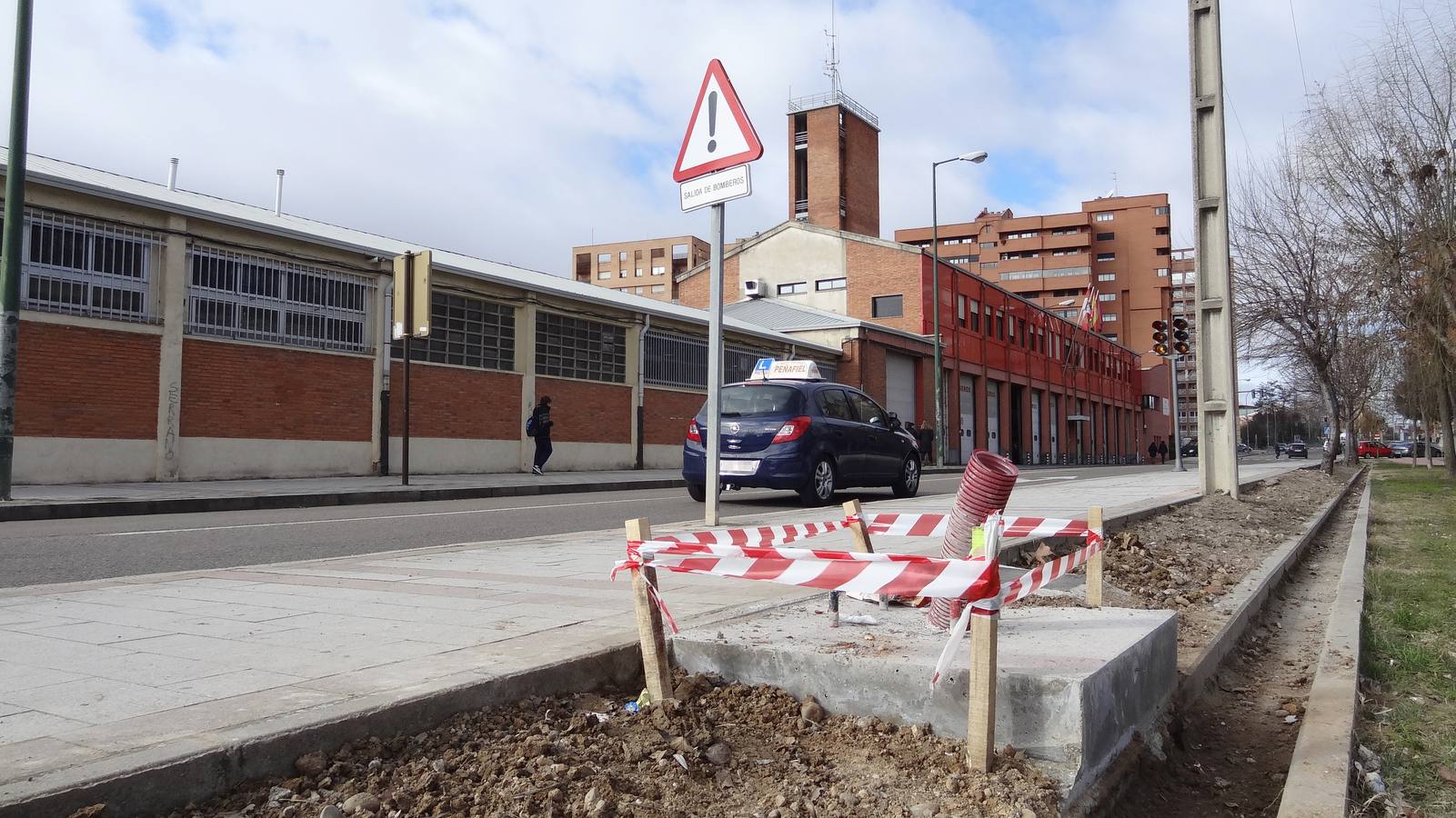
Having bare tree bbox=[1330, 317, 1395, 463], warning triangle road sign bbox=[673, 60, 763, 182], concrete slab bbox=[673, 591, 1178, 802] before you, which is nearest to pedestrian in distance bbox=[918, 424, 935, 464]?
bare tree bbox=[1330, 317, 1395, 463]

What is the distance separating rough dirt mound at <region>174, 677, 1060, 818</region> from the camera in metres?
2.54

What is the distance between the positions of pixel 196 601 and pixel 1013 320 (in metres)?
48.3

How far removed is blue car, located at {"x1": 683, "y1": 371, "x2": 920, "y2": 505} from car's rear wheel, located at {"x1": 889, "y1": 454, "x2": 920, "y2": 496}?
909mm

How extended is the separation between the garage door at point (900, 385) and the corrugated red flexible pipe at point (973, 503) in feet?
110

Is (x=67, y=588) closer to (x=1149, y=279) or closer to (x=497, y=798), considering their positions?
(x=497, y=798)

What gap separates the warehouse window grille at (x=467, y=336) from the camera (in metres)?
20.3

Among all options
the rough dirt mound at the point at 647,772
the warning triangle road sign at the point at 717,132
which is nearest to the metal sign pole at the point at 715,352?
the warning triangle road sign at the point at 717,132

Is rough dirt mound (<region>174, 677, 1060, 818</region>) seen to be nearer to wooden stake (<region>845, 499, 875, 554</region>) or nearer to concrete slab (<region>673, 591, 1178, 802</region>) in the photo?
concrete slab (<region>673, 591, 1178, 802</region>)

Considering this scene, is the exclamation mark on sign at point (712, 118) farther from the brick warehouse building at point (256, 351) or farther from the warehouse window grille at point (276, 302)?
the warehouse window grille at point (276, 302)

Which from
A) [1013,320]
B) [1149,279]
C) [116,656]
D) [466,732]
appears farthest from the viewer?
[1149,279]

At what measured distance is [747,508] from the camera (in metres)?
12.3

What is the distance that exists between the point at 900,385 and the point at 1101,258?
210 feet

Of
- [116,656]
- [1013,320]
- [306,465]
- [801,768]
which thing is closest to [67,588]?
[116,656]

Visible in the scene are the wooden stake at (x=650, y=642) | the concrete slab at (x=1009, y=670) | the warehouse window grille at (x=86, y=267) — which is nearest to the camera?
the concrete slab at (x=1009, y=670)
